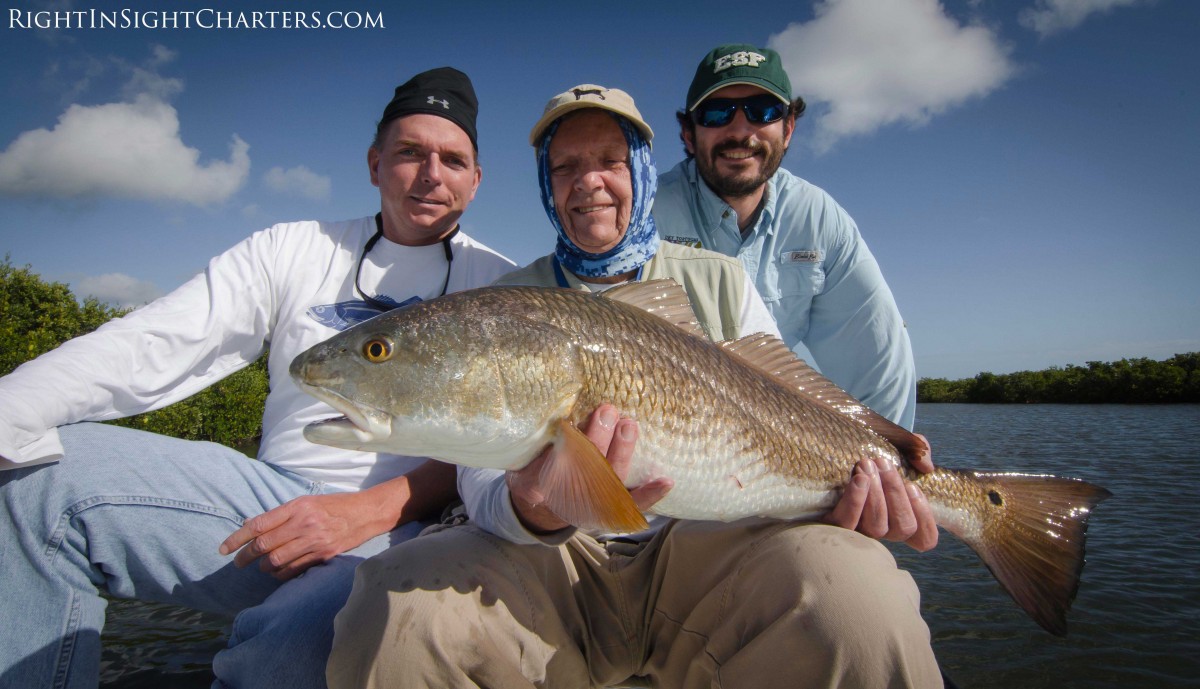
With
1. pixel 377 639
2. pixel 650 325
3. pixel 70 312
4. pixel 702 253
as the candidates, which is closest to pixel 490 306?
pixel 650 325

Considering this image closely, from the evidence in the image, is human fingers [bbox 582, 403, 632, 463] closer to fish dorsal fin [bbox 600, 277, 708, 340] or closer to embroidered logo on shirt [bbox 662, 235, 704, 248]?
fish dorsal fin [bbox 600, 277, 708, 340]

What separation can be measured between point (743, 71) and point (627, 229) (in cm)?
262

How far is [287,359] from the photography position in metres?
3.26

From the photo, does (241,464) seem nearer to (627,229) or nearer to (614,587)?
(614,587)

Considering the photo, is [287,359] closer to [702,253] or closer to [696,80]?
[702,253]

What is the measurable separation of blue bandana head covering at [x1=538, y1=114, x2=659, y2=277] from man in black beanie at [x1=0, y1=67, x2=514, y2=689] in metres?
0.77

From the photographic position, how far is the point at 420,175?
3529 millimetres

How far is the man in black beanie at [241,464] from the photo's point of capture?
227 centimetres

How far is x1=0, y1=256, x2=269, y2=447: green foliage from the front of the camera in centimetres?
1447

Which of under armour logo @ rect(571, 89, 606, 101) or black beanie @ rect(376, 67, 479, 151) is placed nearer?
under armour logo @ rect(571, 89, 606, 101)

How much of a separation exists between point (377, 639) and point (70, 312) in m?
20.8

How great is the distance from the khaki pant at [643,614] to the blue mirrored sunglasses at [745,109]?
142 inches

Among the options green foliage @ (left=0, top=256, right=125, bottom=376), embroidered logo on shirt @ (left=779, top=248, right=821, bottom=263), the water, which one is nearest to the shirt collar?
embroidered logo on shirt @ (left=779, top=248, right=821, bottom=263)

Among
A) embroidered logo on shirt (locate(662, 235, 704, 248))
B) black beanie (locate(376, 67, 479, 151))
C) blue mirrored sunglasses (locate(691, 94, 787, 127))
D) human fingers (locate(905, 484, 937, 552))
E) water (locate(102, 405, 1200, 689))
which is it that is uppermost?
blue mirrored sunglasses (locate(691, 94, 787, 127))
